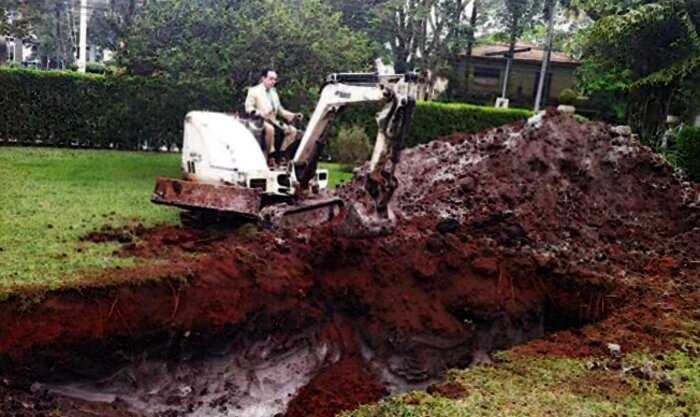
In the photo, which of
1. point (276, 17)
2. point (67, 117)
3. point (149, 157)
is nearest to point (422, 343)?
point (276, 17)

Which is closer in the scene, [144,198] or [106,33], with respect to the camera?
[144,198]

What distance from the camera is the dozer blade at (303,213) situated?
30.7 ft

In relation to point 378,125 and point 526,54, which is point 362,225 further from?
point 526,54

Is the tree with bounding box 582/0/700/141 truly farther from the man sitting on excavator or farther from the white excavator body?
the white excavator body

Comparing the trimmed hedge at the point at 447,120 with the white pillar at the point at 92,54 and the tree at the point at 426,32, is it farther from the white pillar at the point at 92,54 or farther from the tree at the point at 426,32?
the white pillar at the point at 92,54

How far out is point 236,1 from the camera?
50.8 feet

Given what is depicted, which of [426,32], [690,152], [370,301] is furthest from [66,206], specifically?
[426,32]

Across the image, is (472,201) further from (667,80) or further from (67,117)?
(67,117)

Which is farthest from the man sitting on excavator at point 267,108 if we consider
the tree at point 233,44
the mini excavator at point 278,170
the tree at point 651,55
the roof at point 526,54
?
the roof at point 526,54

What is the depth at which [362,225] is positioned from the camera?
358 inches

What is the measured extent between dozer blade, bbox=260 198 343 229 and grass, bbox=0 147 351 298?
2.00m

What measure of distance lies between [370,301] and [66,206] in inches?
206

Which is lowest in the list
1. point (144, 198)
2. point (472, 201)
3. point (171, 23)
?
point (144, 198)

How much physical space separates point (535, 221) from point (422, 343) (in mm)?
3137
